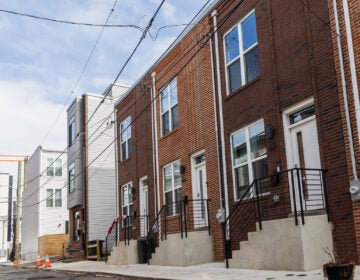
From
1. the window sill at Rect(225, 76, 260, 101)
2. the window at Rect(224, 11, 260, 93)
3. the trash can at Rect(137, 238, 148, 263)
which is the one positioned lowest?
the trash can at Rect(137, 238, 148, 263)

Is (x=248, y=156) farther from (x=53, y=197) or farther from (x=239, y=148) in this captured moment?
(x=53, y=197)

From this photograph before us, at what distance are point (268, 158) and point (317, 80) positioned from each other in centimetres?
234

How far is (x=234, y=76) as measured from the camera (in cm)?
1334

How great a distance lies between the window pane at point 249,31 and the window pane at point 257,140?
92.2 inches

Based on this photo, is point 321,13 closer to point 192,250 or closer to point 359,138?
point 359,138

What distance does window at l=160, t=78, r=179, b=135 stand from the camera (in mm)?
16891

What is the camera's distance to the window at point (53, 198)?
3921 cm

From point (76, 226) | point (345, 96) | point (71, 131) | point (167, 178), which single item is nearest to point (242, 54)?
point (345, 96)

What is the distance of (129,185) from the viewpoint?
68.0 ft

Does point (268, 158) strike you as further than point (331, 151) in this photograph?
Yes

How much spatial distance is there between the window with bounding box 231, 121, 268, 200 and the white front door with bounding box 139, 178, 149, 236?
6518 millimetres

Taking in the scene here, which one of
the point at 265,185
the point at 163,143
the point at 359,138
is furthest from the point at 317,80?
the point at 163,143

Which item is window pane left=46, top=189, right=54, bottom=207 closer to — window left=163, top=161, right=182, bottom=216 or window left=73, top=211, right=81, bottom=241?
window left=73, top=211, right=81, bottom=241

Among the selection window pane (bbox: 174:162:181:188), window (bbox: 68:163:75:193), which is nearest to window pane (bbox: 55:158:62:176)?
window (bbox: 68:163:75:193)
